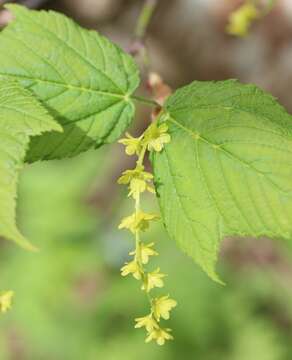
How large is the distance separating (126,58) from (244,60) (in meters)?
4.66

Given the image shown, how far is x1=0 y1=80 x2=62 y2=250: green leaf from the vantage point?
5.09ft

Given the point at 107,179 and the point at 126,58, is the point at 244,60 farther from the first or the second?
the point at 126,58

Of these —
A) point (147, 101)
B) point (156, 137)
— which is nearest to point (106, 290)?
point (147, 101)

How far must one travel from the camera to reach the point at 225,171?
1.92 meters

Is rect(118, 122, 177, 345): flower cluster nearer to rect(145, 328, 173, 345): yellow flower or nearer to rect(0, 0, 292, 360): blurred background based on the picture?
rect(145, 328, 173, 345): yellow flower

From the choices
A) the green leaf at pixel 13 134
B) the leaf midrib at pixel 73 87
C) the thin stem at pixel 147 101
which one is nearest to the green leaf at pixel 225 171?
the thin stem at pixel 147 101

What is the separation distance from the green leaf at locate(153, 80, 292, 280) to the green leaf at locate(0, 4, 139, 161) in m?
0.22

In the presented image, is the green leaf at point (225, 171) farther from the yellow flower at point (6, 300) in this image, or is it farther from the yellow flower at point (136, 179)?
the yellow flower at point (6, 300)

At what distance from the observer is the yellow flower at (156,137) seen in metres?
1.93

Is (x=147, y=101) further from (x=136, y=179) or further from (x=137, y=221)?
(x=137, y=221)

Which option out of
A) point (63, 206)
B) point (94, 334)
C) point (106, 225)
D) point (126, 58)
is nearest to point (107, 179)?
point (106, 225)

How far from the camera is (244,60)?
671cm

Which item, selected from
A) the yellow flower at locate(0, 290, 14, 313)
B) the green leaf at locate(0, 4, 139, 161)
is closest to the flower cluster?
the green leaf at locate(0, 4, 139, 161)

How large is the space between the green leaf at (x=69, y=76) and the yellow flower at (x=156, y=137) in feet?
0.58
